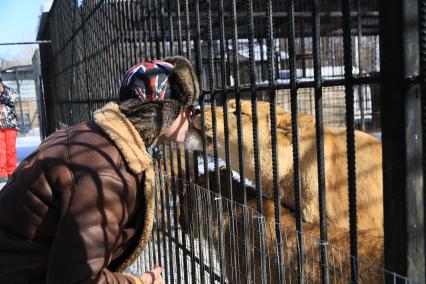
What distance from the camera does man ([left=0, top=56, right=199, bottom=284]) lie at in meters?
1.77

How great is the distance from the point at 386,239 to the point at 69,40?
812cm

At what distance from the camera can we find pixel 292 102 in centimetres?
201

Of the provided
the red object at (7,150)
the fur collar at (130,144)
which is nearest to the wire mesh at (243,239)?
the fur collar at (130,144)

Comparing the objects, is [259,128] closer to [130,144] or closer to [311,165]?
[311,165]

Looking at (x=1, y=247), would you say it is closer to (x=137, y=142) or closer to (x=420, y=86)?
(x=137, y=142)

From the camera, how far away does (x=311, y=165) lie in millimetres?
4066

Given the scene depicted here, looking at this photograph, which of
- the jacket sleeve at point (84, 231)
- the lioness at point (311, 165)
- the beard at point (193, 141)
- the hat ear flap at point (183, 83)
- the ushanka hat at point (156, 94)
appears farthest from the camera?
the lioness at point (311, 165)

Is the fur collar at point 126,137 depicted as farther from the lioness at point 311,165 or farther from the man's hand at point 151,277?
the lioness at point 311,165

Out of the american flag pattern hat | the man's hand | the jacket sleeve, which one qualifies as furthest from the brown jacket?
the man's hand

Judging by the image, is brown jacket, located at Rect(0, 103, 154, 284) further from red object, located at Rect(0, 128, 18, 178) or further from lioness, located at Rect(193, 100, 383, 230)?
red object, located at Rect(0, 128, 18, 178)

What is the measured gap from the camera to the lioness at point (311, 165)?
12.8 ft

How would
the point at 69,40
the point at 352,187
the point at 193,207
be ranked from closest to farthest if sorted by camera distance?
the point at 352,187
the point at 193,207
the point at 69,40

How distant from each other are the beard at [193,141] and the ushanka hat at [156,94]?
3.64ft

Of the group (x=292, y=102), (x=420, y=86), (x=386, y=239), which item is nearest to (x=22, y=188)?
(x=292, y=102)
